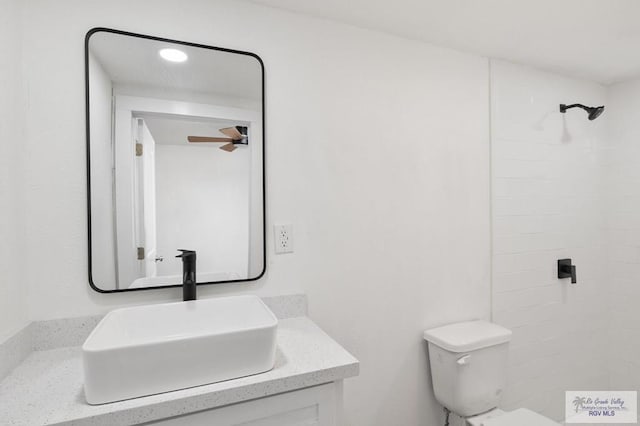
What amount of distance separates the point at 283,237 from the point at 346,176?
42cm

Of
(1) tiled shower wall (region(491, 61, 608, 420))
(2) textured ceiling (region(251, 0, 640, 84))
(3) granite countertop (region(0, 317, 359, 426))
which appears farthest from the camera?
(1) tiled shower wall (region(491, 61, 608, 420))

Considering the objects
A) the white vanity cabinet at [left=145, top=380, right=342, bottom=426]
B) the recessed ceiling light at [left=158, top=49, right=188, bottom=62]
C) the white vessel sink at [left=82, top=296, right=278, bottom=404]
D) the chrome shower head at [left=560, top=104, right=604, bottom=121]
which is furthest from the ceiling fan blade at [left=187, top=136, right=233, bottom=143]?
the chrome shower head at [left=560, top=104, right=604, bottom=121]

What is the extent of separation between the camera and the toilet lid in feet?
5.19

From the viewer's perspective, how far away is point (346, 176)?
1.62 meters

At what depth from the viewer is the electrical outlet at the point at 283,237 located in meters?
1.48

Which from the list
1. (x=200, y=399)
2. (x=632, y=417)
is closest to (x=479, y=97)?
(x=200, y=399)

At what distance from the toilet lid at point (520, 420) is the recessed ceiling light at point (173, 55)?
6.86ft

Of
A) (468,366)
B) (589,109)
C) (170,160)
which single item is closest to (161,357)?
(170,160)

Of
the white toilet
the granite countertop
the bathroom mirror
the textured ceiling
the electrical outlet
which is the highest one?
the textured ceiling

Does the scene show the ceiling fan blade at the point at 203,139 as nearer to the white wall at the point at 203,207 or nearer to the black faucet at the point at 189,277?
the white wall at the point at 203,207

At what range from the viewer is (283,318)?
4.82 feet

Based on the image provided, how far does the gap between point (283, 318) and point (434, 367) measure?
85cm

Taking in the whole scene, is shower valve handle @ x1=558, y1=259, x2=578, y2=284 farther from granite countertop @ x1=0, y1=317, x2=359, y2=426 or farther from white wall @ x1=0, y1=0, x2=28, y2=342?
white wall @ x1=0, y1=0, x2=28, y2=342

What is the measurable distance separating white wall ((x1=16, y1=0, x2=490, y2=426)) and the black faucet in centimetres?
8
